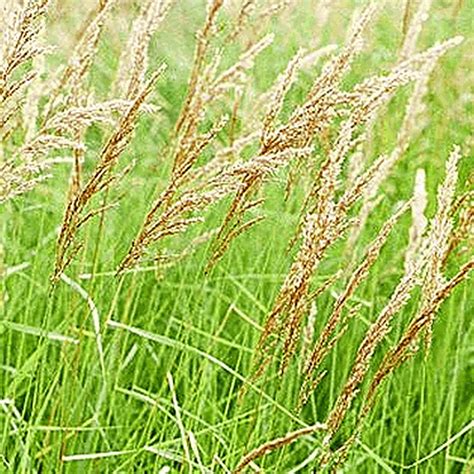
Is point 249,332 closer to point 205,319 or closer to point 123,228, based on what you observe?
point 205,319

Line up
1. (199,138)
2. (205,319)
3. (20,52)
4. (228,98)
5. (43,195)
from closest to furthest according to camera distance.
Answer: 1. (20,52)
2. (199,138)
3. (205,319)
4. (43,195)
5. (228,98)

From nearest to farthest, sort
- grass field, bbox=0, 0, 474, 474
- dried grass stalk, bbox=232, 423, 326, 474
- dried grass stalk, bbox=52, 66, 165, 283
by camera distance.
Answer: dried grass stalk, bbox=232, 423, 326, 474
dried grass stalk, bbox=52, 66, 165, 283
grass field, bbox=0, 0, 474, 474

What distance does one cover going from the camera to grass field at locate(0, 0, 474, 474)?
2.13m

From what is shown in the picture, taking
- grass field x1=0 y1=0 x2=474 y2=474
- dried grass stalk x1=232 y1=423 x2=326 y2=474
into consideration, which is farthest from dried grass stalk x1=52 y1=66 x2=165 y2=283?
dried grass stalk x1=232 y1=423 x2=326 y2=474

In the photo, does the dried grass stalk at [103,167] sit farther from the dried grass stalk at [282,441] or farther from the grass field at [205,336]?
the dried grass stalk at [282,441]

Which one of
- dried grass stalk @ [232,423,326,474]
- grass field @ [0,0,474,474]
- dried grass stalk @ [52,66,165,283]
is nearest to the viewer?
dried grass stalk @ [232,423,326,474]

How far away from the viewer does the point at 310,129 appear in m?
1.73

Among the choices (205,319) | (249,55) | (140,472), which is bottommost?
(140,472)

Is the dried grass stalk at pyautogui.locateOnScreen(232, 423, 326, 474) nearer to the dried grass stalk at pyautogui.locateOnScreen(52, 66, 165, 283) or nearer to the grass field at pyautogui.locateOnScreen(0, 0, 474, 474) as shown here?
the grass field at pyautogui.locateOnScreen(0, 0, 474, 474)

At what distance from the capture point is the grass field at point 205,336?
84.0 inches

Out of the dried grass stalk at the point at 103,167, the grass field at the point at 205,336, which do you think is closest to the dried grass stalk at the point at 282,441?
the grass field at the point at 205,336

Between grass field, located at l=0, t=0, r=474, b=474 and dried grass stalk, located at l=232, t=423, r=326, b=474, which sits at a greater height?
dried grass stalk, located at l=232, t=423, r=326, b=474

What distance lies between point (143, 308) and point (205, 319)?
1.01 ft

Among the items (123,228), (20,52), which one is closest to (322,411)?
(123,228)
